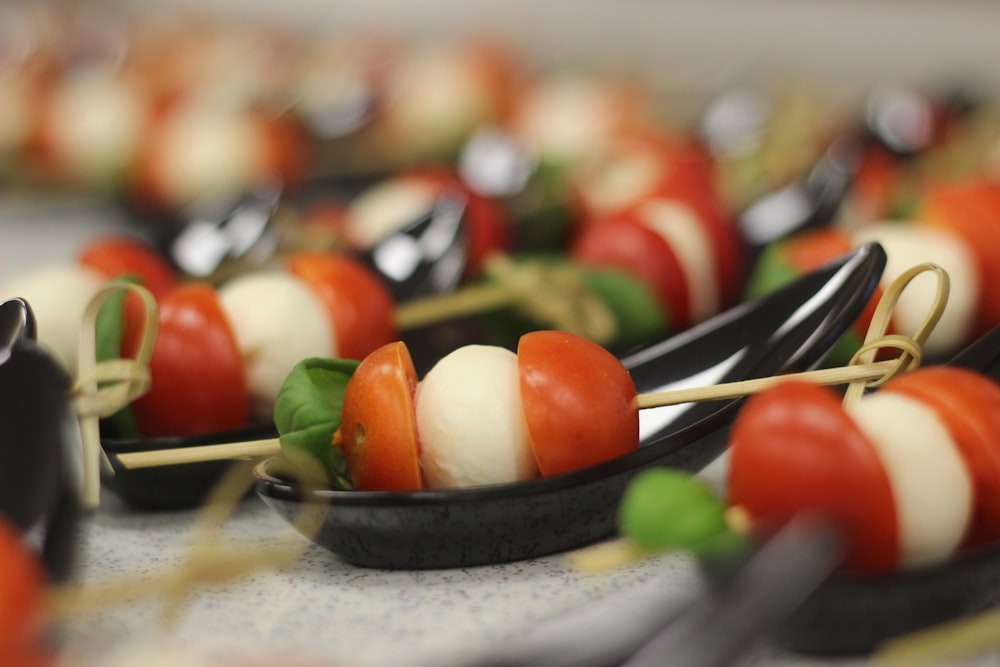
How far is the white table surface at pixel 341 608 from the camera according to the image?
0.72 m

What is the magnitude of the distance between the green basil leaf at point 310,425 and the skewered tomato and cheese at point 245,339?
14cm

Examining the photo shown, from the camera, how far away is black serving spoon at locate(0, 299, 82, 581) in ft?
2.21

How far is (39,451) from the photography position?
0.70 meters

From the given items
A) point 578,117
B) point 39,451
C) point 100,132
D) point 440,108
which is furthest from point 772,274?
point 100,132

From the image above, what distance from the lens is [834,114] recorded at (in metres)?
2.68

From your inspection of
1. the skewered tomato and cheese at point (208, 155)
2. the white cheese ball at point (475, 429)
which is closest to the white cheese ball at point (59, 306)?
the white cheese ball at point (475, 429)

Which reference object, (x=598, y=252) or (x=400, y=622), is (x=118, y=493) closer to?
(x=400, y=622)

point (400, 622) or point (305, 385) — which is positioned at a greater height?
point (305, 385)

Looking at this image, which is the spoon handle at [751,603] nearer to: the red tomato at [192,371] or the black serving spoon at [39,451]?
the black serving spoon at [39,451]

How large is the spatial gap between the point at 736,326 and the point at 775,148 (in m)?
1.09

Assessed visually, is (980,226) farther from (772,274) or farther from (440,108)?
(440,108)

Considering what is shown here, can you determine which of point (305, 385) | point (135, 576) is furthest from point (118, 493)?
point (305, 385)

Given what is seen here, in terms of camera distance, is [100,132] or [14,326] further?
[100,132]

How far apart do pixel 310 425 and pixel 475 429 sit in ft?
0.38
